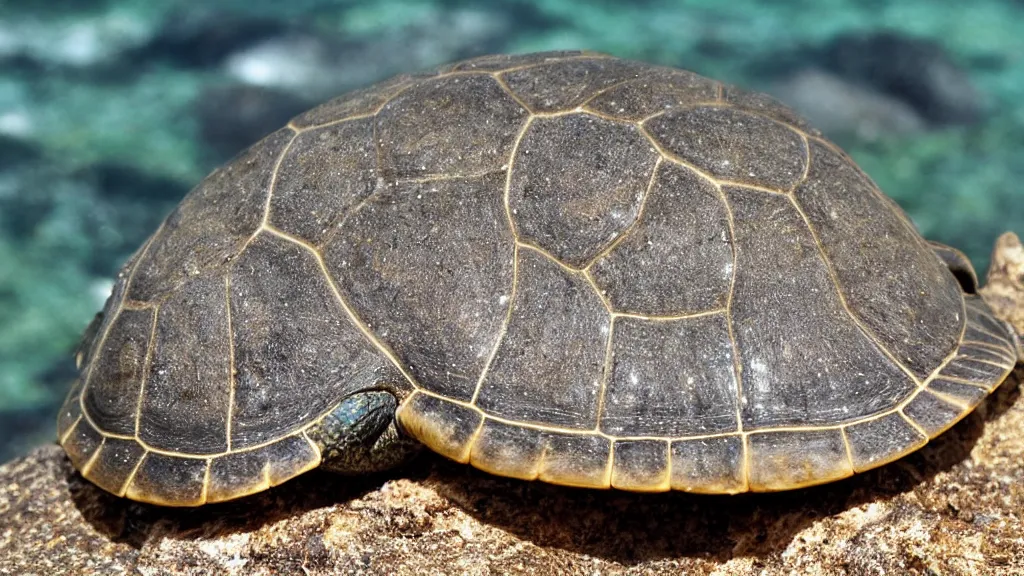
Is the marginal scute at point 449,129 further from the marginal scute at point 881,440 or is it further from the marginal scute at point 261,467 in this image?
the marginal scute at point 881,440

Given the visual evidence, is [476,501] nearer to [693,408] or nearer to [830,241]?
[693,408]

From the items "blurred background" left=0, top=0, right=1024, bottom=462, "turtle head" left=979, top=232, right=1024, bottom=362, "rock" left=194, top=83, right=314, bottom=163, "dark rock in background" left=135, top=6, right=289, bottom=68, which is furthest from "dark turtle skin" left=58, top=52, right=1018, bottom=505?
"dark rock in background" left=135, top=6, right=289, bottom=68

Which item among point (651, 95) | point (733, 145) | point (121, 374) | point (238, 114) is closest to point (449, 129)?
point (651, 95)

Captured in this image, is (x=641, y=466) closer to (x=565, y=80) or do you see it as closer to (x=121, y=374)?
(x=565, y=80)

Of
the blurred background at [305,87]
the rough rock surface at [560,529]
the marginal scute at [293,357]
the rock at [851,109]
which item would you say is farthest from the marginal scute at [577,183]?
the rock at [851,109]

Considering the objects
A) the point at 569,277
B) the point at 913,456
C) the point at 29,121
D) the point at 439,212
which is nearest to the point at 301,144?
the point at 439,212
